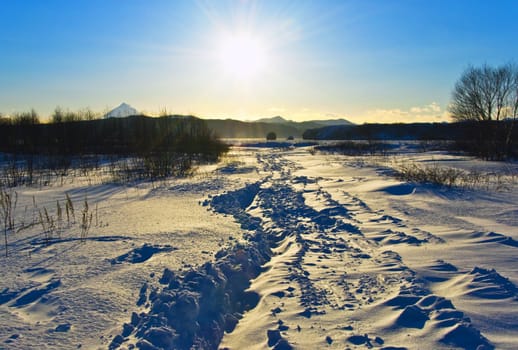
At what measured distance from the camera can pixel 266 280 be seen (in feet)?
11.6

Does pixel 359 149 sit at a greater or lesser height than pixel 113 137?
lesser

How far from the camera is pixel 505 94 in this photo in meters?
24.2

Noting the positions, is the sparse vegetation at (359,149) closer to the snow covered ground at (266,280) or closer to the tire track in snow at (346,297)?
the snow covered ground at (266,280)

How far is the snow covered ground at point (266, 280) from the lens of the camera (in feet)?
7.89

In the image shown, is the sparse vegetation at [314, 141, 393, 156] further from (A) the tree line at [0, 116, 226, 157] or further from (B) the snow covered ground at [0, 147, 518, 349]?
(B) the snow covered ground at [0, 147, 518, 349]

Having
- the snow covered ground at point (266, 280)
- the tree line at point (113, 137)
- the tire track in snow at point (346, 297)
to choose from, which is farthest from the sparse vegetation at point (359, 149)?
the tire track in snow at point (346, 297)

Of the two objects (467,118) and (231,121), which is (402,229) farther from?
(231,121)

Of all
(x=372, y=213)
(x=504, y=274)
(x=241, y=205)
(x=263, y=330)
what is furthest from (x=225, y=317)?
(x=241, y=205)

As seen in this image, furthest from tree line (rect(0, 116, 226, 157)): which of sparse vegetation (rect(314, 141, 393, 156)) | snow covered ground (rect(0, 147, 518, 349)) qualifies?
snow covered ground (rect(0, 147, 518, 349))

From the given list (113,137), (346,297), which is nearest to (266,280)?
(346,297)

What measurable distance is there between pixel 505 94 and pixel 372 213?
2511cm

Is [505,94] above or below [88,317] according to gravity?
above

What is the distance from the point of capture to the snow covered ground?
240 centimetres

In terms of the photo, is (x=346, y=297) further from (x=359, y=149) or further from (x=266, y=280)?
(x=359, y=149)
